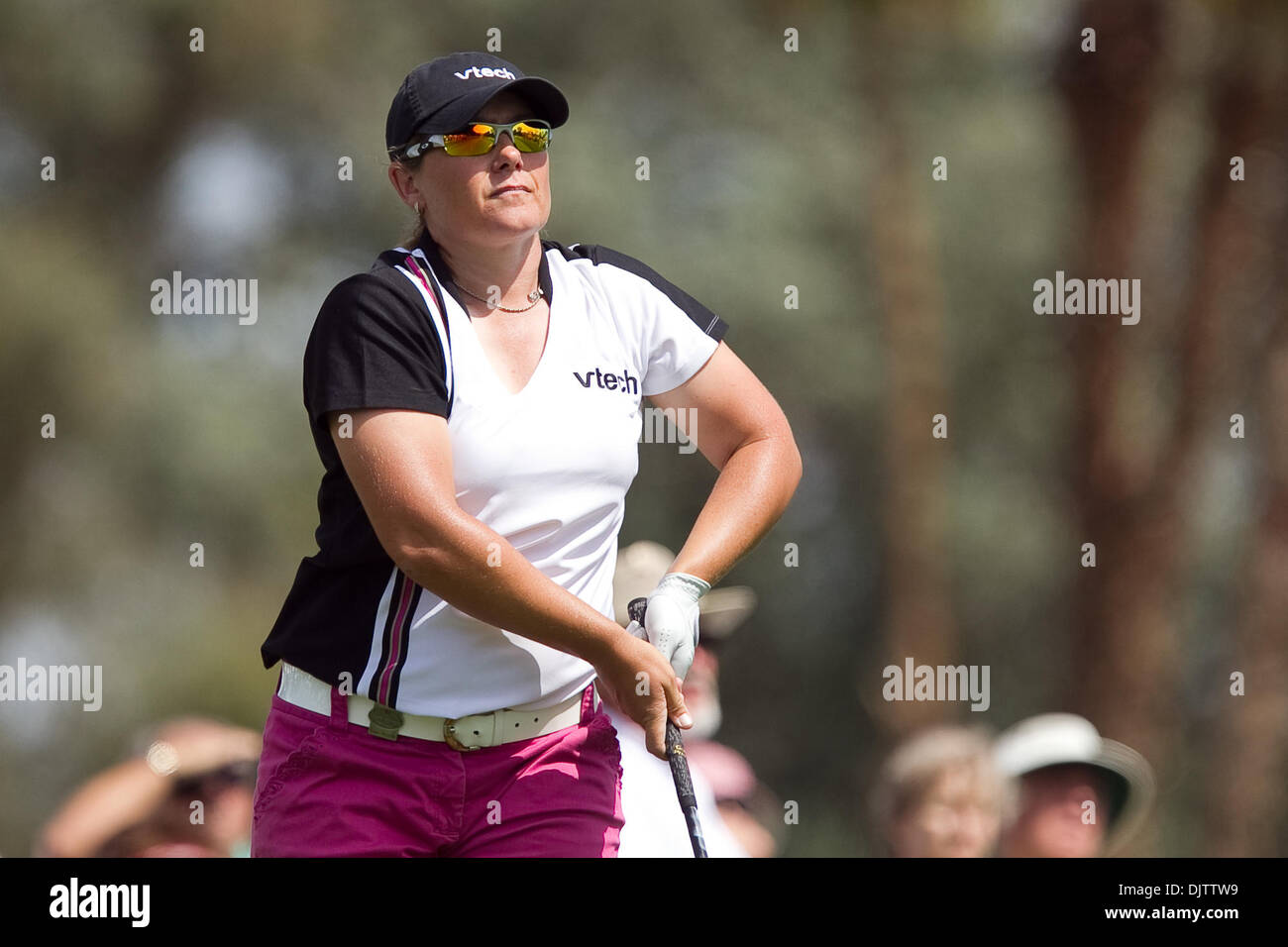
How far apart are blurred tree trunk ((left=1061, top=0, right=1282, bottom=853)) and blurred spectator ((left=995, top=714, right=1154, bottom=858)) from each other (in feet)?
16.9

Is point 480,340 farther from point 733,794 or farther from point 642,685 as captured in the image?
point 733,794

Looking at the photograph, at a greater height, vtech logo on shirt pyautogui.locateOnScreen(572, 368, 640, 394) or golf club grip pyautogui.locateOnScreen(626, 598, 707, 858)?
vtech logo on shirt pyautogui.locateOnScreen(572, 368, 640, 394)

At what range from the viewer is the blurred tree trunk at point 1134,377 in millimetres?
8820

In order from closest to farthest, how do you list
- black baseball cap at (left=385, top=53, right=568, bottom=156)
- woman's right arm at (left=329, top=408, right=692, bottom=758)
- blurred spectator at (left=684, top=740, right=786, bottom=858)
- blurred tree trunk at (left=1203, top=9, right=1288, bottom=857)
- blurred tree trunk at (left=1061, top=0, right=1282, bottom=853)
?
1. woman's right arm at (left=329, top=408, right=692, bottom=758)
2. black baseball cap at (left=385, top=53, right=568, bottom=156)
3. blurred spectator at (left=684, top=740, right=786, bottom=858)
4. blurred tree trunk at (left=1203, top=9, right=1288, bottom=857)
5. blurred tree trunk at (left=1061, top=0, right=1282, bottom=853)

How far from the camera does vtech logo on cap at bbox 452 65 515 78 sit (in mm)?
2135

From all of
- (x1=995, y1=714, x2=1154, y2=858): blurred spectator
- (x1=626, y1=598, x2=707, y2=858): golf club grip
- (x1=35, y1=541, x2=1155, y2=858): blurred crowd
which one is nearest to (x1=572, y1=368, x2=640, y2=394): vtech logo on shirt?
(x1=626, y1=598, x2=707, y2=858): golf club grip

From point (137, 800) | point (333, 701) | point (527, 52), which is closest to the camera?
point (333, 701)

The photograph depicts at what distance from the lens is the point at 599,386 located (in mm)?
2080

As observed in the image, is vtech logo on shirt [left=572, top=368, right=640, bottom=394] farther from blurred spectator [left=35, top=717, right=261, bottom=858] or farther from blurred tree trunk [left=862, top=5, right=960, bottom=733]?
blurred tree trunk [left=862, top=5, right=960, bottom=733]

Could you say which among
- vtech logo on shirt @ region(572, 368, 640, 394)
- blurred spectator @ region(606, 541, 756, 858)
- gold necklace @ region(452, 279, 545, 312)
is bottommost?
blurred spectator @ region(606, 541, 756, 858)
